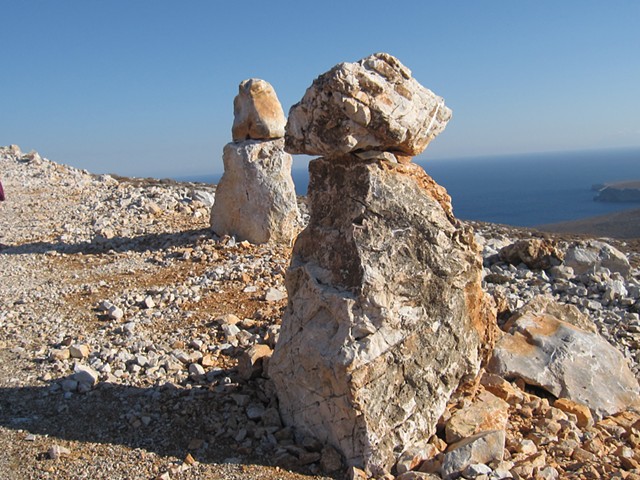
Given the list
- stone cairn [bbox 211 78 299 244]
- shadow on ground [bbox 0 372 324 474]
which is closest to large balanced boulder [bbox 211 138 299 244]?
stone cairn [bbox 211 78 299 244]

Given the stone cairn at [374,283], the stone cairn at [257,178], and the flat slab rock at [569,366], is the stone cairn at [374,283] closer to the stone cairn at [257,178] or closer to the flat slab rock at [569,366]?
the flat slab rock at [569,366]

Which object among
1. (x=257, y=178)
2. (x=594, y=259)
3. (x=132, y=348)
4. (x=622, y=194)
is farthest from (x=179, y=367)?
(x=622, y=194)

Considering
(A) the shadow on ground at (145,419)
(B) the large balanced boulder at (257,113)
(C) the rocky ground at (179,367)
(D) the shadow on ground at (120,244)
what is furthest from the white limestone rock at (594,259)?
(A) the shadow on ground at (145,419)

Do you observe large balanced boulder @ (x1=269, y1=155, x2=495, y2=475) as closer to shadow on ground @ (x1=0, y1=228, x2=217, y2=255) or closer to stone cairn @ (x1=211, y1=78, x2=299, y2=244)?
stone cairn @ (x1=211, y1=78, x2=299, y2=244)

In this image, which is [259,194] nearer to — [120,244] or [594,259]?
[120,244]

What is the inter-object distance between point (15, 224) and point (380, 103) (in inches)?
488

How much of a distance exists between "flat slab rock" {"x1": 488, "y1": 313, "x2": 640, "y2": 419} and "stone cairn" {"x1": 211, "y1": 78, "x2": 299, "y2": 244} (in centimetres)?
604

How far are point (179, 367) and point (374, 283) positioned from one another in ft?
9.71

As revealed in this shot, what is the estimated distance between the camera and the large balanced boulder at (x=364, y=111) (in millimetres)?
5113

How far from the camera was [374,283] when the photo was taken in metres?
5.07

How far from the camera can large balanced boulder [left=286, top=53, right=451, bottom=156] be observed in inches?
201

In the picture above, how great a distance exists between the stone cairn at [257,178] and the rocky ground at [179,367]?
0.48 meters

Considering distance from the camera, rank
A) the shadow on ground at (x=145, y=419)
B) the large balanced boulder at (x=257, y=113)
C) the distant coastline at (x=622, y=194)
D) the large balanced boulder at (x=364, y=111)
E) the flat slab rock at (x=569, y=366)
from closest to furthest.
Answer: the large balanced boulder at (x=364, y=111) < the shadow on ground at (x=145, y=419) < the flat slab rock at (x=569, y=366) < the large balanced boulder at (x=257, y=113) < the distant coastline at (x=622, y=194)

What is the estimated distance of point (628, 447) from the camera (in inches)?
211
